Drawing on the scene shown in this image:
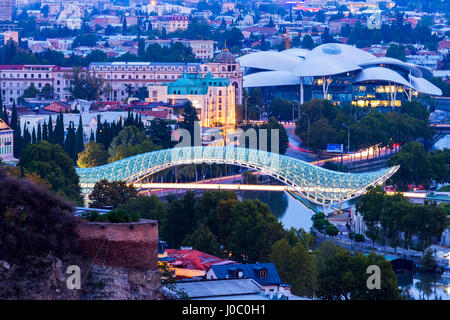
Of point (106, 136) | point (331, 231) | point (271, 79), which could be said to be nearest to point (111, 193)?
point (331, 231)

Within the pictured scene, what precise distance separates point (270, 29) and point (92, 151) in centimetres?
10782

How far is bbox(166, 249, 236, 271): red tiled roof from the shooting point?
30.3 metres

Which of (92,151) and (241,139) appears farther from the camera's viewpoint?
(241,139)

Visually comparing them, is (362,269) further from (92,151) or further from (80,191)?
(92,151)

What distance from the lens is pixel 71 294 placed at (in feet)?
59.8

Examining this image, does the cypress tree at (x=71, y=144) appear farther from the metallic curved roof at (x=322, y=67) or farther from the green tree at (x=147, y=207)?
the metallic curved roof at (x=322, y=67)

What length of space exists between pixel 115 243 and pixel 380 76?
72933mm

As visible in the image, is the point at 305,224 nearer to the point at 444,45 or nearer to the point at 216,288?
the point at 216,288

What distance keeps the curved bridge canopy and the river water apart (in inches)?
26.7

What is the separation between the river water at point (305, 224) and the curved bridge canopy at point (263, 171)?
68 centimetres

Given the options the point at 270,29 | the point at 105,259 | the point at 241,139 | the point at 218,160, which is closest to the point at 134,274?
the point at 105,259

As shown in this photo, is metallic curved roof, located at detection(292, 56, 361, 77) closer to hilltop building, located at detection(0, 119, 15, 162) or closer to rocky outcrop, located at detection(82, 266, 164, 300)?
hilltop building, located at detection(0, 119, 15, 162)

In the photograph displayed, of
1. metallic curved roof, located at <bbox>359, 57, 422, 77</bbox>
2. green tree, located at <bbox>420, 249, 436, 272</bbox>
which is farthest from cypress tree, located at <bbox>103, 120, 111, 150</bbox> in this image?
metallic curved roof, located at <bbox>359, 57, 422, 77</bbox>

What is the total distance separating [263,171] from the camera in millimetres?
51188
